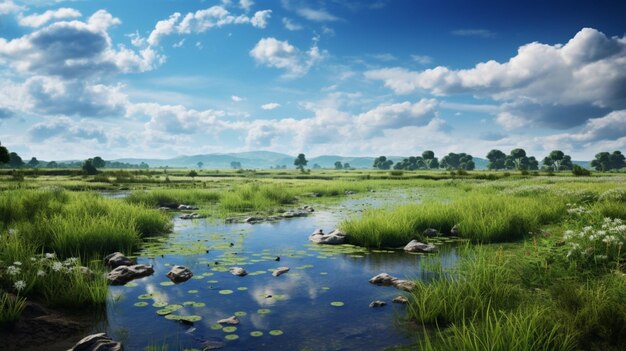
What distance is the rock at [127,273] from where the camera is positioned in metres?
9.79

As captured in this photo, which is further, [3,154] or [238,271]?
[3,154]

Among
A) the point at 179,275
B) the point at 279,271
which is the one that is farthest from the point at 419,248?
the point at 179,275

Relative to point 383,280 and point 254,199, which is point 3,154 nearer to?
point 254,199

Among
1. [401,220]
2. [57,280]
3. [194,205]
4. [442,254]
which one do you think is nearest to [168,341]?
[57,280]

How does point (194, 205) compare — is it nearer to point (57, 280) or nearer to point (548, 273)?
point (57, 280)

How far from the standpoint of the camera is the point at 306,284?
9.77 m

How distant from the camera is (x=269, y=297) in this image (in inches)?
343

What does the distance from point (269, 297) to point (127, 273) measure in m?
4.01

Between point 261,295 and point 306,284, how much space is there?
1317 millimetres

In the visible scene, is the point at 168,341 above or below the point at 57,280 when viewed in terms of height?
below

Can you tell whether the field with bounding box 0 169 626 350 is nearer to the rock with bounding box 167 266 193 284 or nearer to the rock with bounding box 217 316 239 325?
the rock with bounding box 167 266 193 284

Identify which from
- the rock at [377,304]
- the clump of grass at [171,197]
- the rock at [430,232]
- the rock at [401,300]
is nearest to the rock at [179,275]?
the rock at [377,304]

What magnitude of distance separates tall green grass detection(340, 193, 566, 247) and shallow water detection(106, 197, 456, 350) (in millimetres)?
1074

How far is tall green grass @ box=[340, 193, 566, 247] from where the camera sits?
47.9ft
